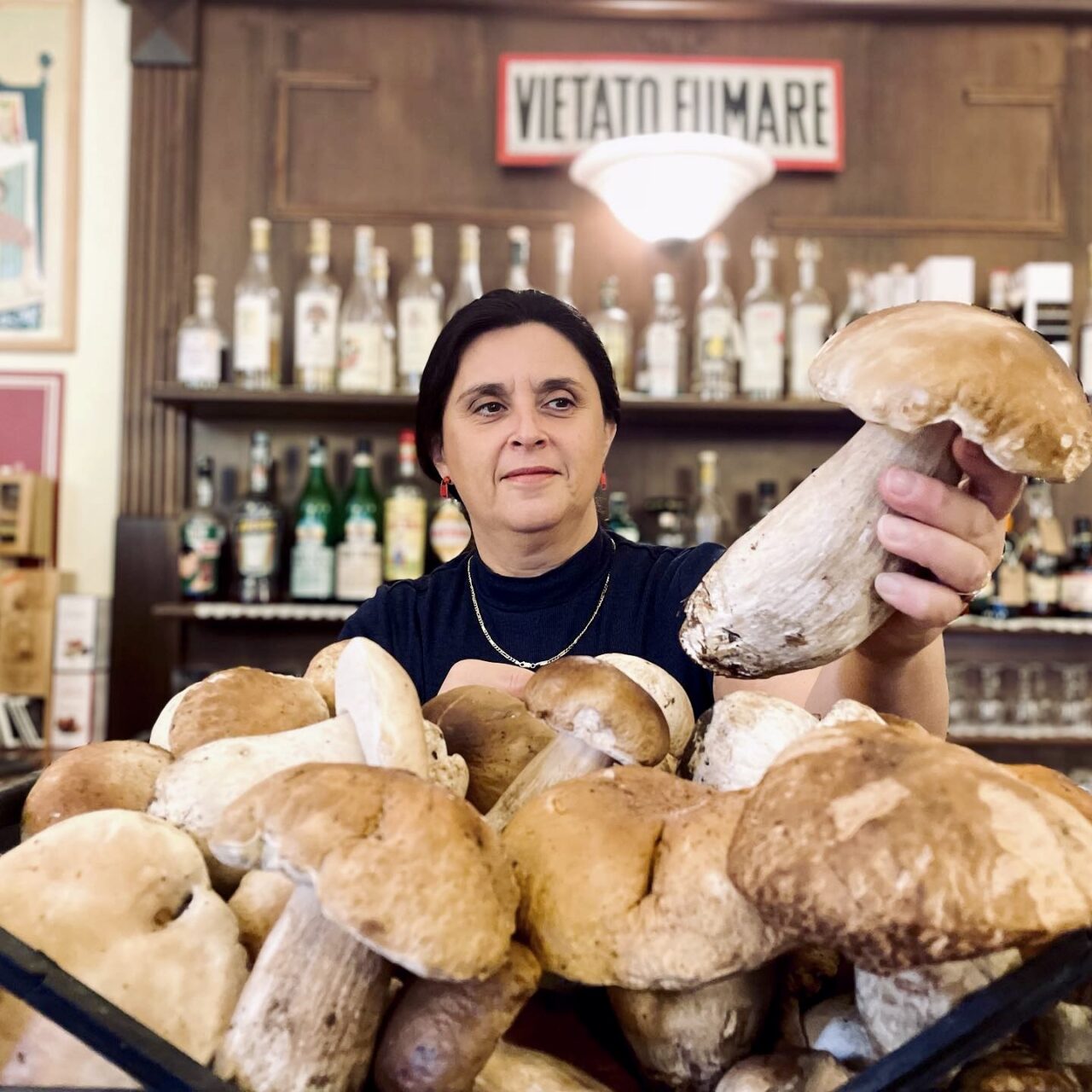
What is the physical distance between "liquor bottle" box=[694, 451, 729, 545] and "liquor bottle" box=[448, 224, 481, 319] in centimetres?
63

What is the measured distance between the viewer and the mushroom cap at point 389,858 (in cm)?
26

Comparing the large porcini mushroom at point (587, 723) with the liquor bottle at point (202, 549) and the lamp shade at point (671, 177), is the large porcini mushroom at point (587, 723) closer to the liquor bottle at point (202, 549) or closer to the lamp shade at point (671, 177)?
the lamp shade at point (671, 177)

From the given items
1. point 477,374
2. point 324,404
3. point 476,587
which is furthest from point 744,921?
point 324,404

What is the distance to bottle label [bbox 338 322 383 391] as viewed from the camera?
2070 millimetres

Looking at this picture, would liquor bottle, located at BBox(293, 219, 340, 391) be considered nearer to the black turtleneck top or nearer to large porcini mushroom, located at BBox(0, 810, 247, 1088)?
the black turtleneck top

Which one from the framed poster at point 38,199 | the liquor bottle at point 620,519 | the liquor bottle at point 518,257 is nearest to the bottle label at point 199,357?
the framed poster at point 38,199

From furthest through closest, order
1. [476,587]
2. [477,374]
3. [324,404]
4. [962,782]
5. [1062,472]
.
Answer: [324,404] < [476,587] < [477,374] < [1062,472] < [962,782]

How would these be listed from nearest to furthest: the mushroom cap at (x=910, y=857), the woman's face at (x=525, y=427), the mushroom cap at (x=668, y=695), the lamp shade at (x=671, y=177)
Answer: the mushroom cap at (x=910, y=857) → the mushroom cap at (x=668, y=695) → the woman's face at (x=525, y=427) → the lamp shade at (x=671, y=177)

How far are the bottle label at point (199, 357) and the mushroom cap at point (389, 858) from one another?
1.95 metres

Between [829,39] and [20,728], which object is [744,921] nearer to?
[20,728]

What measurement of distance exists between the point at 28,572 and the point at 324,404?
2.48 feet

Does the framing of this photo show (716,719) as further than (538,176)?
No

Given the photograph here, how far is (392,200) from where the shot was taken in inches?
89.9

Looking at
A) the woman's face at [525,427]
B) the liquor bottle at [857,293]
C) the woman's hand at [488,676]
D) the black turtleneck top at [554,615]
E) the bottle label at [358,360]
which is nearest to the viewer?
the woman's hand at [488,676]
